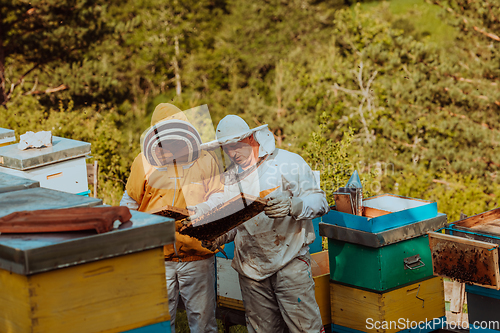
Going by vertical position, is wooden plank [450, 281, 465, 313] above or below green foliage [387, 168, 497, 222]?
above

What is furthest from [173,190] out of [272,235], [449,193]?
[449,193]

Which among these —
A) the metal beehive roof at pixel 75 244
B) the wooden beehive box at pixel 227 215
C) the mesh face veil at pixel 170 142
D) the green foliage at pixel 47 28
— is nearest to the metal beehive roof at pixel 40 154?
the mesh face veil at pixel 170 142

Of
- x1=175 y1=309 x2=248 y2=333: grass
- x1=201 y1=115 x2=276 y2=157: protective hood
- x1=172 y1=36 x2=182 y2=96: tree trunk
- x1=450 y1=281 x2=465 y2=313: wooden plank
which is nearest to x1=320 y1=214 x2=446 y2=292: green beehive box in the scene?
x1=450 y1=281 x2=465 y2=313: wooden plank

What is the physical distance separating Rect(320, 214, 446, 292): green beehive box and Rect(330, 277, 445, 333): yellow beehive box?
0.05m

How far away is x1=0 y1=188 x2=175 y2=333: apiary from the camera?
1.49 m

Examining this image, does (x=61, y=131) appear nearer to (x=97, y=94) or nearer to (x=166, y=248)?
(x=97, y=94)

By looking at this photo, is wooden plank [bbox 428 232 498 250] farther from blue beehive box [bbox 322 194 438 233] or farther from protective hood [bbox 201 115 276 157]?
protective hood [bbox 201 115 276 157]

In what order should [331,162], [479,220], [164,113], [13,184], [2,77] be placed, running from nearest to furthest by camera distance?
[13,184] → [479,220] → [164,113] → [331,162] → [2,77]

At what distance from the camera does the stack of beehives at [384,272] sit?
9.80ft

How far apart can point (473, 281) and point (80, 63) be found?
1561 cm

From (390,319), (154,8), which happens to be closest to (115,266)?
(390,319)

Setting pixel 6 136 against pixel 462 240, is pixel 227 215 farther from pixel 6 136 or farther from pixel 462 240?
pixel 6 136

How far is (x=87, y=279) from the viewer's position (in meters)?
1.59

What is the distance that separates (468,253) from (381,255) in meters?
0.50
